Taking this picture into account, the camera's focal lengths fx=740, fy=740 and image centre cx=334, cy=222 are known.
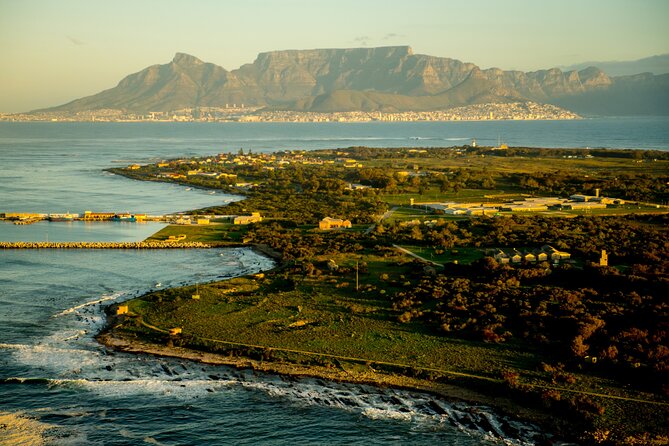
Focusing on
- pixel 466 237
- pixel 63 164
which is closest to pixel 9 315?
pixel 466 237

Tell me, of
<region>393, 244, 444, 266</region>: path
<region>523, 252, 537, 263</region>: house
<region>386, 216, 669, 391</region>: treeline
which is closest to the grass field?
<region>393, 244, 444, 266</region>: path

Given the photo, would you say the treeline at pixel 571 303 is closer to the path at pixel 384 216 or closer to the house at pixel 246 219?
the path at pixel 384 216

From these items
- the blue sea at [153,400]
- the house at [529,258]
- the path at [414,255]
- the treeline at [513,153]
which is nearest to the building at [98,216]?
the blue sea at [153,400]

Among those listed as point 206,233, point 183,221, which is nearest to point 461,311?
point 206,233

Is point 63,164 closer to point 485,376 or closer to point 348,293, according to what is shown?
point 348,293

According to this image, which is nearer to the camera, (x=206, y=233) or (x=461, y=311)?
(x=461, y=311)

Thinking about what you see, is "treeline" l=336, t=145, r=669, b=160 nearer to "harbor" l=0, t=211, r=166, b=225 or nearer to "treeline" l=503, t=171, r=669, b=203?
"treeline" l=503, t=171, r=669, b=203

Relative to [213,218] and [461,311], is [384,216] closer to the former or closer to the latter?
[213,218]

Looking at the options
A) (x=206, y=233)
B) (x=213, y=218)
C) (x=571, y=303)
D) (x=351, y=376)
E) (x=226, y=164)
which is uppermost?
(x=226, y=164)
